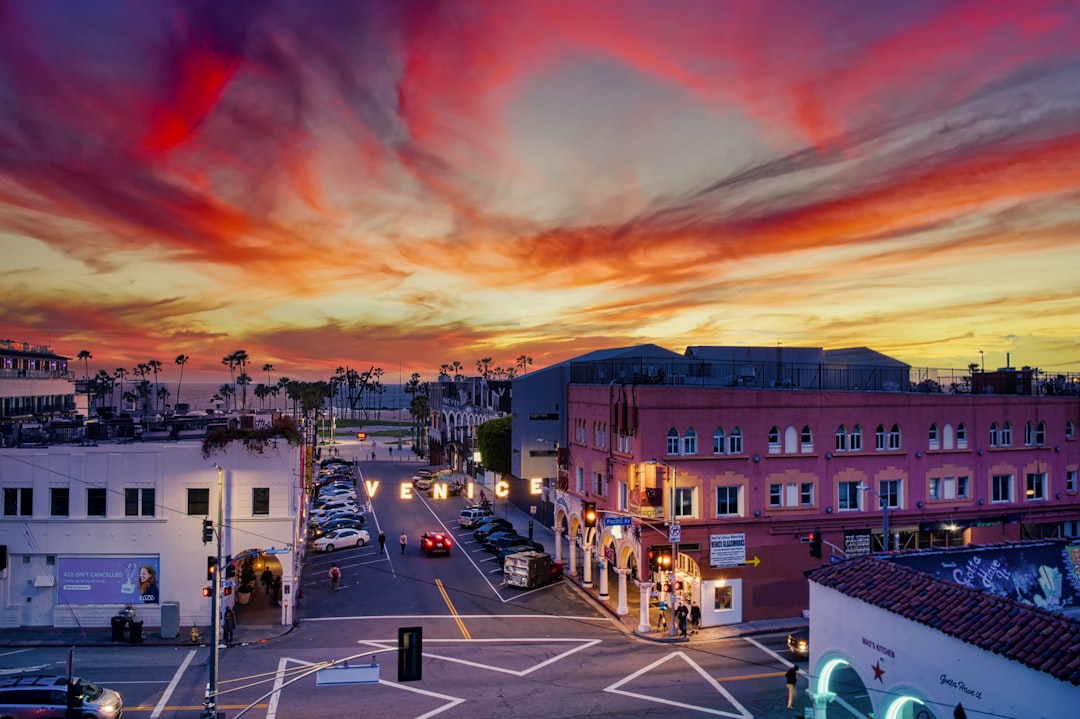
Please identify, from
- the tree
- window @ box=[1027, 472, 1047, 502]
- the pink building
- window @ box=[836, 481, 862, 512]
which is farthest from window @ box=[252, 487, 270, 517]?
window @ box=[1027, 472, 1047, 502]

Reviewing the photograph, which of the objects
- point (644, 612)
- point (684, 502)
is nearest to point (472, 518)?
point (684, 502)

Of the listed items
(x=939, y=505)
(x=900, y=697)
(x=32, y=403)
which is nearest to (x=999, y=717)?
(x=900, y=697)

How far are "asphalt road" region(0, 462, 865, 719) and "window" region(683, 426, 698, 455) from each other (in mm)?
9600

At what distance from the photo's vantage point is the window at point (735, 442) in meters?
41.2

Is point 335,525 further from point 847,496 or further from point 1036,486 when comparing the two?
point 1036,486

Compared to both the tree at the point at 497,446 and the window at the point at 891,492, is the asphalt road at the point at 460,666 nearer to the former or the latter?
the window at the point at 891,492

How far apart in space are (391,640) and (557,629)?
325 inches

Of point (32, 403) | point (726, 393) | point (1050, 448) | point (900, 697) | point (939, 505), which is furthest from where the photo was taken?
point (32, 403)

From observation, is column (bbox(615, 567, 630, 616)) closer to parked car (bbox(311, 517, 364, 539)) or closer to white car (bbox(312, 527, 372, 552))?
white car (bbox(312, 527, 372, 552))

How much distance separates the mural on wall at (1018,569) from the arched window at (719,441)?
17139 mm

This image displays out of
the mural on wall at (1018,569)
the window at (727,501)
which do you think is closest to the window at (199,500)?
the window at (727,501)

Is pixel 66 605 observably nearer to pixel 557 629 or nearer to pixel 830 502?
pixel 557 629

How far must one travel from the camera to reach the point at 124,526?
37844mm

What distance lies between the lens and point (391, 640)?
1396 inches
